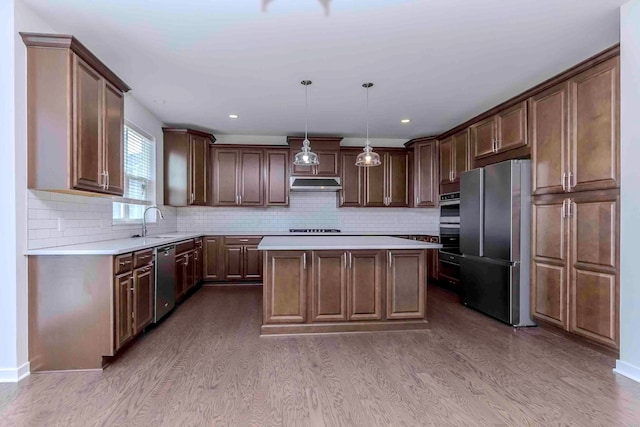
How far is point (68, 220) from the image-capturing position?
110 inches

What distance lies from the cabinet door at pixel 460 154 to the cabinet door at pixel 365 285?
2.12m

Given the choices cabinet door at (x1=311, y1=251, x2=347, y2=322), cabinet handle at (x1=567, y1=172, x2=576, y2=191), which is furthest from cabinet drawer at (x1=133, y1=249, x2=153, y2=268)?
cabinet handle at (x1=567, y1=172, x2=576, y2=191)

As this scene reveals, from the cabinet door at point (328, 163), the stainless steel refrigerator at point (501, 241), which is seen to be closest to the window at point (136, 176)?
the cabinet door at point (328, 163)

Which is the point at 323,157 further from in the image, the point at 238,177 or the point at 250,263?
the point at 250,263

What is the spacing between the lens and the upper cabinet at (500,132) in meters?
3.56

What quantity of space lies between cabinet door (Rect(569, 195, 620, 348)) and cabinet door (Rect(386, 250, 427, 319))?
4.37 feet

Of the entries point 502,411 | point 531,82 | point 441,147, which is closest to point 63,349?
point 502,411

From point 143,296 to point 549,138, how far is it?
168 inches

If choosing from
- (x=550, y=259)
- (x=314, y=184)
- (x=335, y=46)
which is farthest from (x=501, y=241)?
(x=314, y=184)

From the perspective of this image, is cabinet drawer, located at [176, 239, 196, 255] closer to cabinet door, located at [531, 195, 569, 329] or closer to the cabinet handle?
cabinet door, located at [531, 195, 569, 329]

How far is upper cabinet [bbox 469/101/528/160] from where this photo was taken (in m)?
3.56

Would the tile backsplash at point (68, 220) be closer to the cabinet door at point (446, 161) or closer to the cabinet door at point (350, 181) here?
the cabinet door at point (350, 181)

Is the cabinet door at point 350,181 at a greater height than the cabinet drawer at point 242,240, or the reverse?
the cabinet door at point 350,181

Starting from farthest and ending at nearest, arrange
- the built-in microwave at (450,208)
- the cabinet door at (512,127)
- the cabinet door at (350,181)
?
the cabinet door at (350,181) → the built-in microwave at (450,208) → the cabinet door at (512,127)
